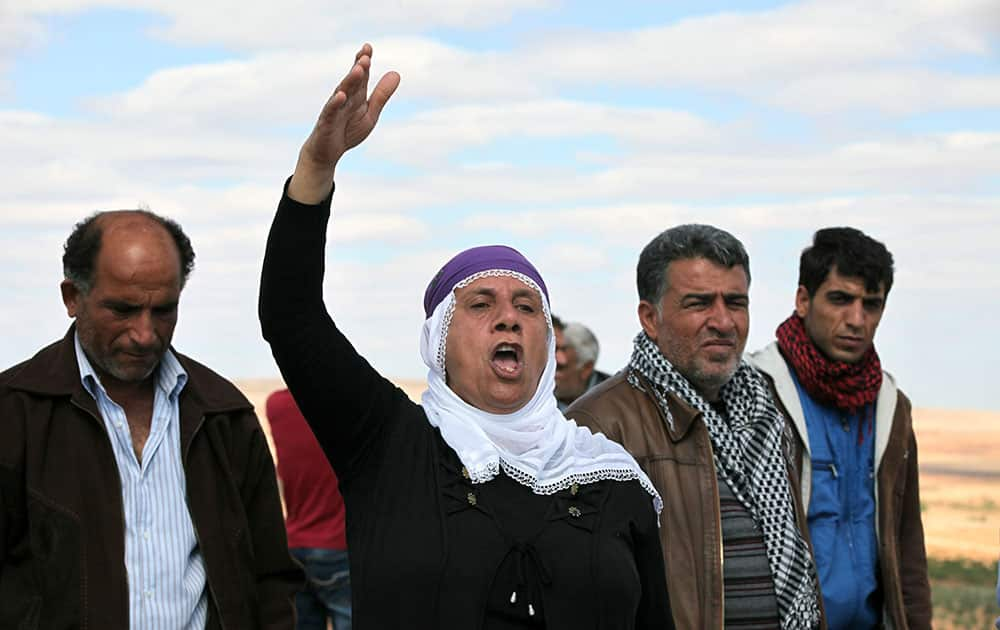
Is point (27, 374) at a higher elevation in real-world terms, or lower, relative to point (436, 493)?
higher

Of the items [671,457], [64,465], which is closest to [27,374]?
[64,465]

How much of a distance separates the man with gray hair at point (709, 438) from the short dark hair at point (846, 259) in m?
0.78

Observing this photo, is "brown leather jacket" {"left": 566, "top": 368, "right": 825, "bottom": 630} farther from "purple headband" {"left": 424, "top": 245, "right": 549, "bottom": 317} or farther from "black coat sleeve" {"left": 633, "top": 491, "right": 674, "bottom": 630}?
"purple headband" {"left": 424, "top": 245, "right": 549, "bottom": 317}

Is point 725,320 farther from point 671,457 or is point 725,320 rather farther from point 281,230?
point 281,230

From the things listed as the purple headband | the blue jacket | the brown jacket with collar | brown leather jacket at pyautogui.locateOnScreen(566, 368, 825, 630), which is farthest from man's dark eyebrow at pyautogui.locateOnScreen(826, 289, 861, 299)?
the brown jacket with collar

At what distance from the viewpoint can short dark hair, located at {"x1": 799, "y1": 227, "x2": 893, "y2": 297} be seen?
570cm

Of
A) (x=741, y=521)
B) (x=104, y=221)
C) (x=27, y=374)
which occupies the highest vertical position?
(x=104, y=221)

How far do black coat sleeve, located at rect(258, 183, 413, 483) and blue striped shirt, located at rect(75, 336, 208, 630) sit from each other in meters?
0.94

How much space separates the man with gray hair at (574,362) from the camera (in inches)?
399

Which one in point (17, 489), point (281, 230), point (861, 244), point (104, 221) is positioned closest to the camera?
point (281, 230)

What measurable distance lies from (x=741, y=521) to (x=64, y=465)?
2108 millimetres

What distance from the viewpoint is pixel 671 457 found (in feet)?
15.3

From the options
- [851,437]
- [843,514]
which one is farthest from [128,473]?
[851,437]

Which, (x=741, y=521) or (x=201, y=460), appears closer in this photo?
(x=201, y=460)
